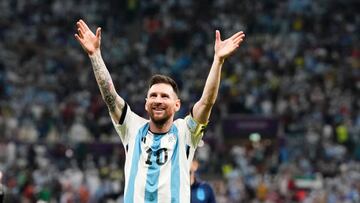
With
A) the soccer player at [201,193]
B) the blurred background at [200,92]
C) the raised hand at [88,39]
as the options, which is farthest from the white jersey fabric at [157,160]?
the blurred background at [200,92]

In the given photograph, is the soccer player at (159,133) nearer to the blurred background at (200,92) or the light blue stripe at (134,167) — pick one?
the light blue stripe at (134,167)

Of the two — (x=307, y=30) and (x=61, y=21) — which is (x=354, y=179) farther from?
(x=61, y=21)

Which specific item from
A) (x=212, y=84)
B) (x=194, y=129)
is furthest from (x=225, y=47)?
(x=194, y=129)

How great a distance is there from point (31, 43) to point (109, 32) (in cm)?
272

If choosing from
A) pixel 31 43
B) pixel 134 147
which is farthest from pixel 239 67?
pixel 134 147

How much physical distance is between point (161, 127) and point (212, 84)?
0.45 metres

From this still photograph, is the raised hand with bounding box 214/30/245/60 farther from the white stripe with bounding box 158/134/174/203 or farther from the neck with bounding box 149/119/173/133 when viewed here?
the white stripe with bounding box 158/134/174/203

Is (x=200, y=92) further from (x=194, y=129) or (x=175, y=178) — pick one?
(x=175, y=178)

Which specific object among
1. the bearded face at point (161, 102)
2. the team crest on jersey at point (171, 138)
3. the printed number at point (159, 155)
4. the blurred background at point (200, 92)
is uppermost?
the blurred background at point (200, 92)

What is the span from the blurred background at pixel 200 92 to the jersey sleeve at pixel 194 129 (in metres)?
13.9

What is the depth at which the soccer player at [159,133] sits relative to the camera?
6590 millimetres

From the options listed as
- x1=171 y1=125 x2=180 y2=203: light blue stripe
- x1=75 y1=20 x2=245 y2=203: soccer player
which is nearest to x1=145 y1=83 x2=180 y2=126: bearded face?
x1=75 y1=20 x2=245 y2=203: soccer player

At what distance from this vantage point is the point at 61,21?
113 feet

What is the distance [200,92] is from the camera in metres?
27.8
